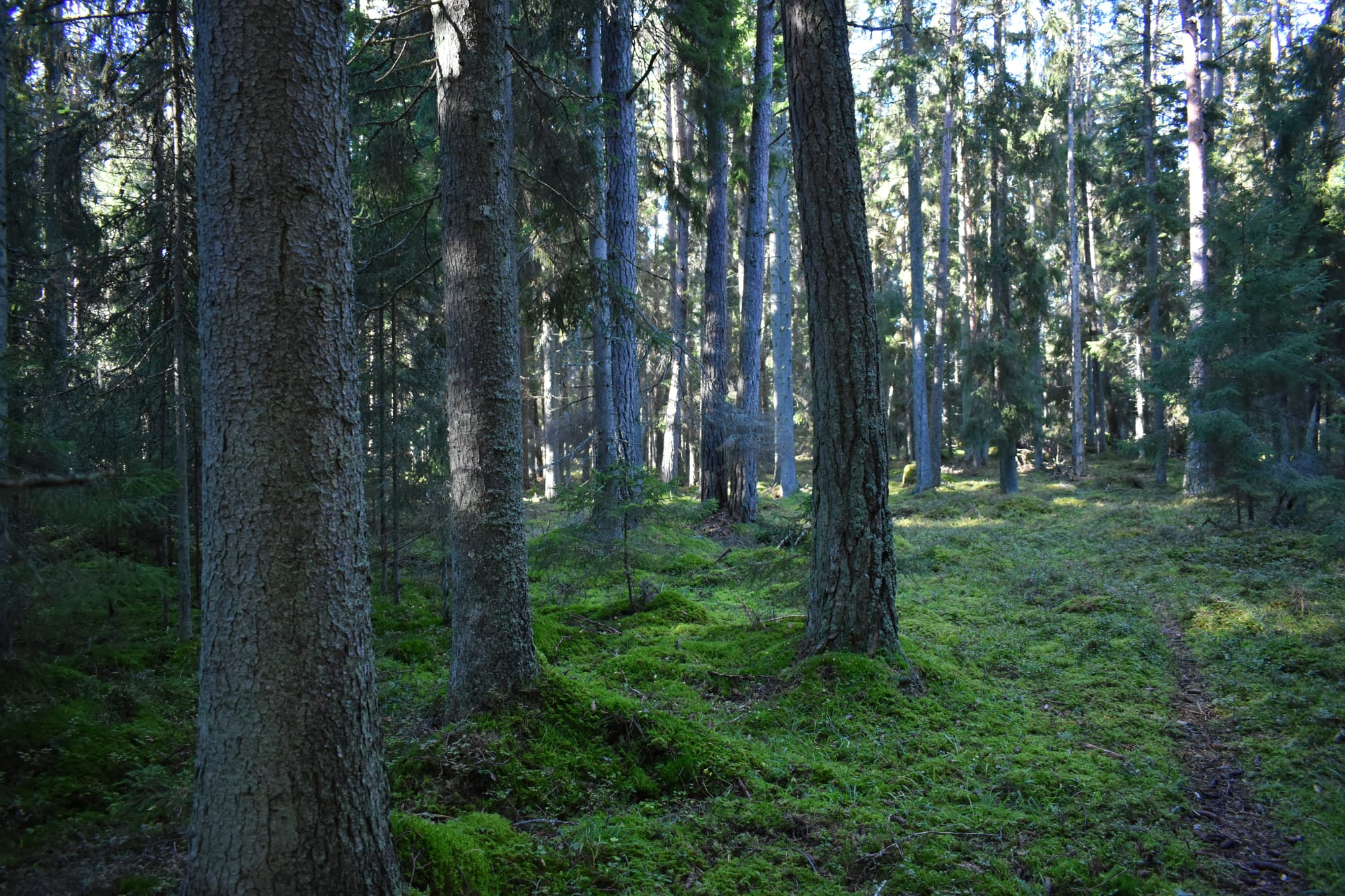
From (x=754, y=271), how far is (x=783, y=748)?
11.6 meters

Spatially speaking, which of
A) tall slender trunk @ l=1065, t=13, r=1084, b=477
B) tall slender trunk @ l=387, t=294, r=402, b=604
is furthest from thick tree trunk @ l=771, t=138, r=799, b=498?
tall slender trunk @ l=387, t=294, r=402, b=604

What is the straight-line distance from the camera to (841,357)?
534 centimetres

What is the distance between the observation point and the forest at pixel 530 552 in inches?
95.8

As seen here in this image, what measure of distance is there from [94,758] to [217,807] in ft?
8.48

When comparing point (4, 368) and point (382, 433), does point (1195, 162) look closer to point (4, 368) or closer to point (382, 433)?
point (382, 433)

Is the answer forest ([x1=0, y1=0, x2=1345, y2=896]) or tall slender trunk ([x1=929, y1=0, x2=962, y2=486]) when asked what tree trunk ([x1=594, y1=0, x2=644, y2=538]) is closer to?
forest ([x1=0, y1=0, x2=1345, y2=896])

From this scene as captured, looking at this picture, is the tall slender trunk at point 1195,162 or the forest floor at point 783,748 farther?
the tall slender trunk at point 1195,162

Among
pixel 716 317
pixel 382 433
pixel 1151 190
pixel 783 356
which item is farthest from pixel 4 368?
pixel 1151 190

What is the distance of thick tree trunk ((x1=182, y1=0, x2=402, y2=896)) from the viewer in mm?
2342

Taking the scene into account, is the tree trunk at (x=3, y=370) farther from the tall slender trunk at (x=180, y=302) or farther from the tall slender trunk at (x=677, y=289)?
the tall slender trunk at (x=677, y=289)

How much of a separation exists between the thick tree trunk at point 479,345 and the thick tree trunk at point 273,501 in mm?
1917

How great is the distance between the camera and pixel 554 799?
3732 millimetres

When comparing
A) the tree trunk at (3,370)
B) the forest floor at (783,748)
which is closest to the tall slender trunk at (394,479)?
the forest floor at (783,748)

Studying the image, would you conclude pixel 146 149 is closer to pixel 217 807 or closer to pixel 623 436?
pixel 623 436
